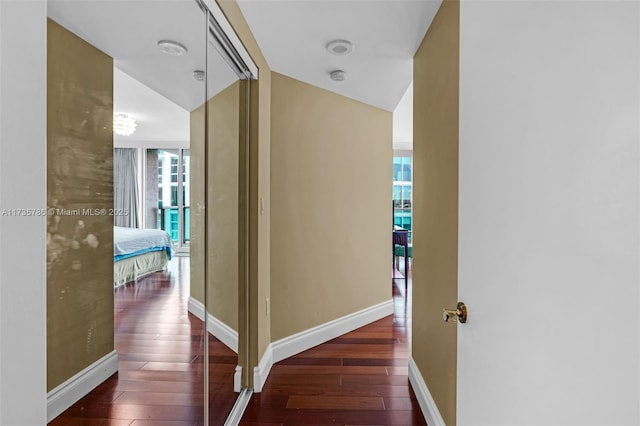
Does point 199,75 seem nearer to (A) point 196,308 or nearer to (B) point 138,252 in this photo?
(B) point 138,252

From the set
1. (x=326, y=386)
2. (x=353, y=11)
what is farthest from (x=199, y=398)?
(x=353, y=11)

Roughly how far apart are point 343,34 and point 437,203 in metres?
1.18

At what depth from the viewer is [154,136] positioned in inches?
47.0

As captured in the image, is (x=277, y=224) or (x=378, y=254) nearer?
(x=277, y=224)

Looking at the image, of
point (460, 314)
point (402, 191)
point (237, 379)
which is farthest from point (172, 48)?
point (402, 191)

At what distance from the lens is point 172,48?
1361 mm

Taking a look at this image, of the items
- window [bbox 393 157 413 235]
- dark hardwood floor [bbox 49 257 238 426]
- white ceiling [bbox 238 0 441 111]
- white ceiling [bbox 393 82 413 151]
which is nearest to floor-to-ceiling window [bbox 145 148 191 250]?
dark hardwood floor [bbox 49 257 238 426]

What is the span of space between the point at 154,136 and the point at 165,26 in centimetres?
46

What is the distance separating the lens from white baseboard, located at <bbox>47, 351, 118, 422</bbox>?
0.80 metres

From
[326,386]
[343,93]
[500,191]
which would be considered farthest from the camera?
[343,93]

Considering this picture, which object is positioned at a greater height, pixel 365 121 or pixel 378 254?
pixel 365 121

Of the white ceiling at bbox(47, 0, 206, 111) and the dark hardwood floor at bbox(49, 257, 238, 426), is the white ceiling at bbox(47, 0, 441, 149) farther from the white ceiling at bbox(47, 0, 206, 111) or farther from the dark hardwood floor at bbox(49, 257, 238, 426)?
the dark hardwood floor at bbox(49, 257, 238, 426)

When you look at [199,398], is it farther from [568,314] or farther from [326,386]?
[568,314]

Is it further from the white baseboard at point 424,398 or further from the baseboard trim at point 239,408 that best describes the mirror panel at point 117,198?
the white baseboard at point 424,398
